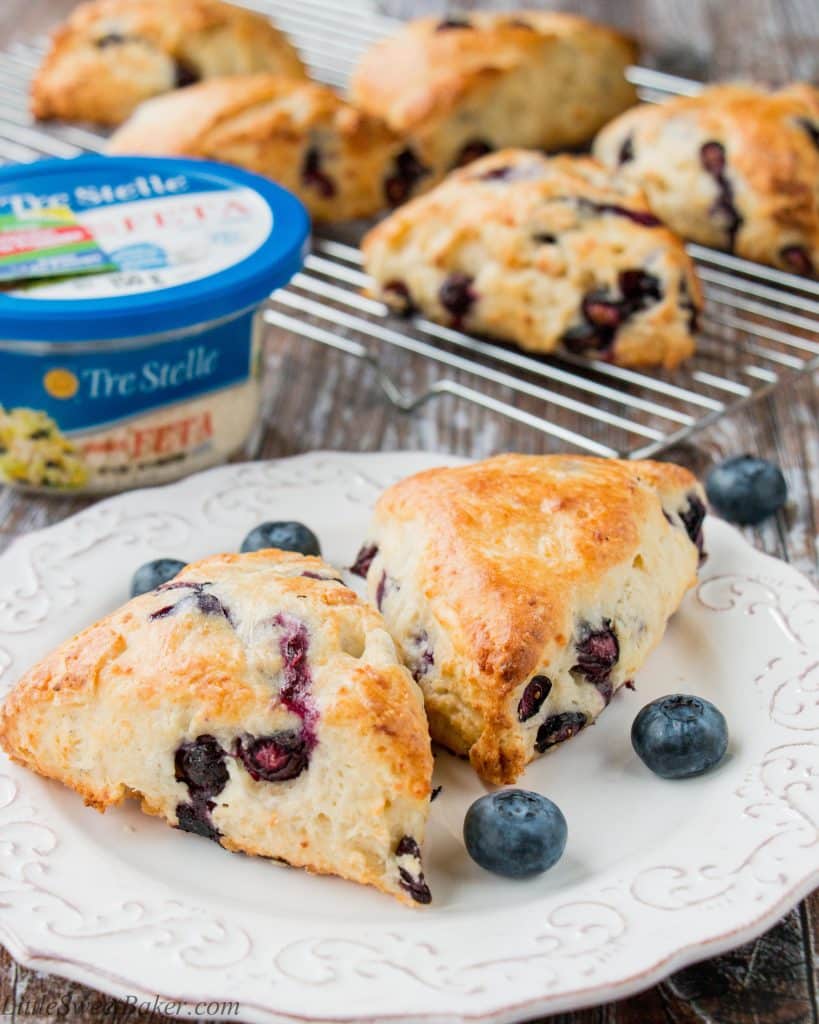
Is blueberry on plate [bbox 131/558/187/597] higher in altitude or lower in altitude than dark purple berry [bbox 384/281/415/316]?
higher

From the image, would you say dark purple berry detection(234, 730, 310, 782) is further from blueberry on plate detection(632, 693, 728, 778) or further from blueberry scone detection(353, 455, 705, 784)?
blueberry on plate detection(632, 693, 728, 778)

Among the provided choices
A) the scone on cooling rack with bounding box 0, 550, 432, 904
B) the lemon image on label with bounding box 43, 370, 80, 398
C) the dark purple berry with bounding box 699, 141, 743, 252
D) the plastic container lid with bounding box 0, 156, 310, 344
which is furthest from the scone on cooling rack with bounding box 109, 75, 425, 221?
the scone on cooling rack with bounding box 0, 550, 432, 904

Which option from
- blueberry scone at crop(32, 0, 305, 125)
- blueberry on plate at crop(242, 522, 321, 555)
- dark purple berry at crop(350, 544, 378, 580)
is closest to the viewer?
dark purple berry at crop(350, 544, 378, 580)

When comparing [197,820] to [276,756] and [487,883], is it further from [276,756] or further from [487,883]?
[487,883]

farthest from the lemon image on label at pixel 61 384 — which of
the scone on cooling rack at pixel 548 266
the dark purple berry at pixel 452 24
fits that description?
the dark purple berry at pixel 452 24

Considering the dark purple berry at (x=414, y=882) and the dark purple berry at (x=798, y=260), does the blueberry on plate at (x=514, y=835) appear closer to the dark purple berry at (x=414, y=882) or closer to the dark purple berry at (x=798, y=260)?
the dark purple berry at (x=414, y=882)

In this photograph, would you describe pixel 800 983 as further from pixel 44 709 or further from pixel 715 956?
pixel 44 709

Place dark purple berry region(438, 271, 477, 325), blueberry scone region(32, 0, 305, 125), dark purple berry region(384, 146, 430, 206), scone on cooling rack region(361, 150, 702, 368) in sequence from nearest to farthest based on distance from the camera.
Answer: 1. scone on cooling rack region(361, 150, 702, 368)
2. dark purple berry region(438, 271, 477, 325)
3. dark purple berry region(384, 146, 430, 206)
4. blueberry scone region(32, 0, 305, 125)
